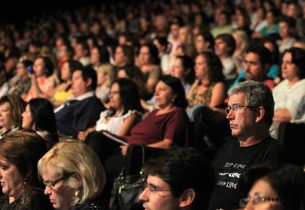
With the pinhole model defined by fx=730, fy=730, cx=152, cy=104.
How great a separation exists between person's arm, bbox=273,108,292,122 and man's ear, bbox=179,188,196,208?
2694mm

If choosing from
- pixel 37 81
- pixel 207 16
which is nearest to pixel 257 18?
pixel 207 16

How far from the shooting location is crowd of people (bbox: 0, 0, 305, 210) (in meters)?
2.78

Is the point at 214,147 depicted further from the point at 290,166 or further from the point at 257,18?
the point at 257,18

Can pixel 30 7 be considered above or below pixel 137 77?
above

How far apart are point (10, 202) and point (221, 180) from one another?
111cm

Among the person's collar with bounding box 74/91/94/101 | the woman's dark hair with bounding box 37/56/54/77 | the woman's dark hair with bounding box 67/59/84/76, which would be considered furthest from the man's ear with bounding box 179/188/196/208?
the woman's dark hair with bounding box 37/56/54/77

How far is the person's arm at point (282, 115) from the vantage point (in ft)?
17.5

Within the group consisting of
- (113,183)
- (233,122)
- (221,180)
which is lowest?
(113,183)

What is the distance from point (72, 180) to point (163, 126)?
224cm

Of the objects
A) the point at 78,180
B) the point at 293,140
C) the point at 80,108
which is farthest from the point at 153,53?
the point at 78,180

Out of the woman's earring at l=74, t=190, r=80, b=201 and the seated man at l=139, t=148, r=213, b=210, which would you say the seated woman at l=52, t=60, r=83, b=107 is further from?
the seated man at l=139, t=148, r=213, b=210

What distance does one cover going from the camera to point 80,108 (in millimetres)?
6688

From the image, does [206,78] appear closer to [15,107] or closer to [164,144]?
[164,144]

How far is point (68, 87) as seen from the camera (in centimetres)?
790
